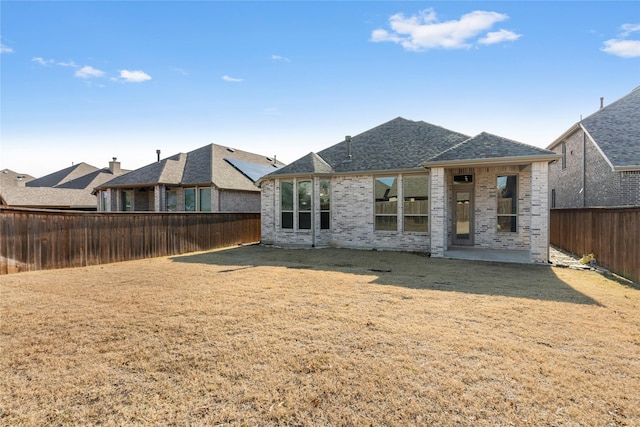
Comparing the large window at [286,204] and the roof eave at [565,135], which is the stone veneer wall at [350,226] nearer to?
the large window at [286,204]

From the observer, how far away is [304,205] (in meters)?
14.7

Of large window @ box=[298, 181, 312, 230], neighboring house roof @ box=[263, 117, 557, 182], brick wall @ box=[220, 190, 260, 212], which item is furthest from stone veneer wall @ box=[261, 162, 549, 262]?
brick wall @ box=[220, 190, 260, 212]

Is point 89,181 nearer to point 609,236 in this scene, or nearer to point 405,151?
point 405,151

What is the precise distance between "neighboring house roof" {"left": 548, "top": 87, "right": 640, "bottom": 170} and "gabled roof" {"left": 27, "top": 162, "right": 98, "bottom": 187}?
4251cm

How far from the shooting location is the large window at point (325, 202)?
47.6 ft

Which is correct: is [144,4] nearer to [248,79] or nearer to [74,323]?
[248,79]

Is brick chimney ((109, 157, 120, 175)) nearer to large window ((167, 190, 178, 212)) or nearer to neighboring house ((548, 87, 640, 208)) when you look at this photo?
large window ((167, 190, 178, 212))

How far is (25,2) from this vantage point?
8211 mm

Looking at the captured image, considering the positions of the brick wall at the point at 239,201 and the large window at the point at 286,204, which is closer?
the large window at the point at 286,204

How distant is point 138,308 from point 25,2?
28.0ft

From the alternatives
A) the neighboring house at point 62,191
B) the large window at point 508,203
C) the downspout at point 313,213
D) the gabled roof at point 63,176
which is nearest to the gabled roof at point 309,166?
the downspout at point 313,213

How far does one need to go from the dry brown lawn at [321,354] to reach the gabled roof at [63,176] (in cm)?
3307

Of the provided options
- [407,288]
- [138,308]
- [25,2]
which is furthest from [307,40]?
[138,308]

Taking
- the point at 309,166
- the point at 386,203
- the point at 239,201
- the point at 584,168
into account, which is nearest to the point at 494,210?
the point at 386,203
